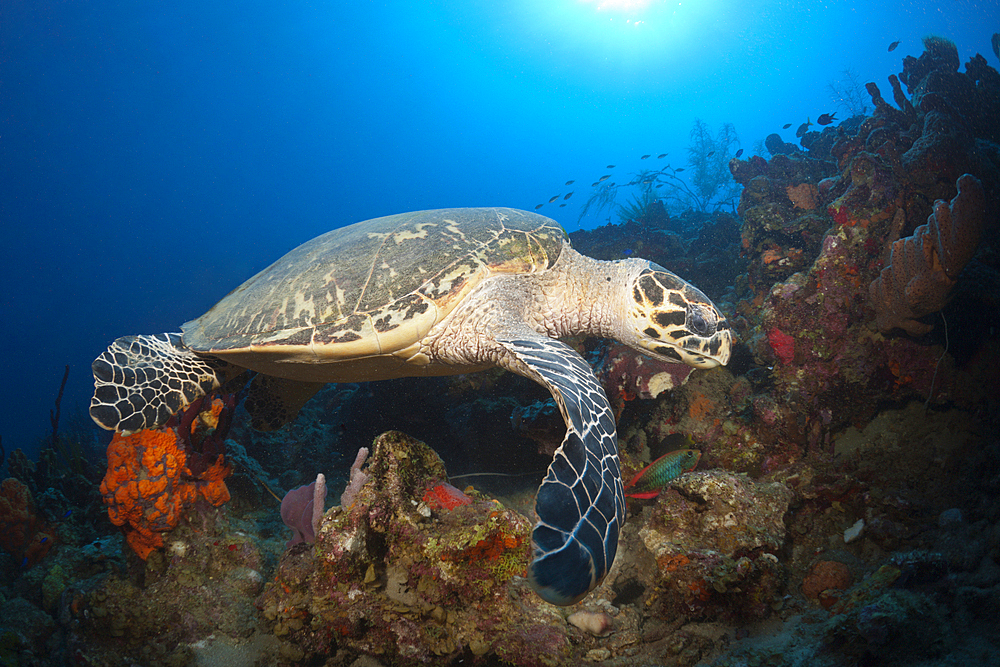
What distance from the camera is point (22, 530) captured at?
3.30 m

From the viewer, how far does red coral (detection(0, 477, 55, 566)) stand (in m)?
3.24

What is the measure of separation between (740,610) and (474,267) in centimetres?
247

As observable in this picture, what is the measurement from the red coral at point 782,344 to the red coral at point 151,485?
4.78m

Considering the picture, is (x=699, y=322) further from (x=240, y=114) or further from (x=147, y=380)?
(x=240, y=114)

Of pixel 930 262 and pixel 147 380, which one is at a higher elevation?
pixel 930 262

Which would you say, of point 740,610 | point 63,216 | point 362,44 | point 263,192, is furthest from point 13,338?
point 740,610

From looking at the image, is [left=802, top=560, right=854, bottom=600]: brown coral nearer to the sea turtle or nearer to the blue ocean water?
the sea turtle

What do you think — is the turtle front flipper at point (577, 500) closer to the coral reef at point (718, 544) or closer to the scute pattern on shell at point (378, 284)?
the coral reef at point (718, 544)

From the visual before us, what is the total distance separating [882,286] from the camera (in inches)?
114

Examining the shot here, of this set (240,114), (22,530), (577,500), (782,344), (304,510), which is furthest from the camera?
(240,114)

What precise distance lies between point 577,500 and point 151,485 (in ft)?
10.3

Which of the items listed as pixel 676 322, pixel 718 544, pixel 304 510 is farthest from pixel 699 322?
pixel 304 510

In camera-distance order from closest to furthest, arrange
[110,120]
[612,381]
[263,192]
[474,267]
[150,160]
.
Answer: [474,267]
[612,381]
[110,120]
[150,160]
[263,192]

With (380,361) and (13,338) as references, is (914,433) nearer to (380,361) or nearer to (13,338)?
(380,361)
